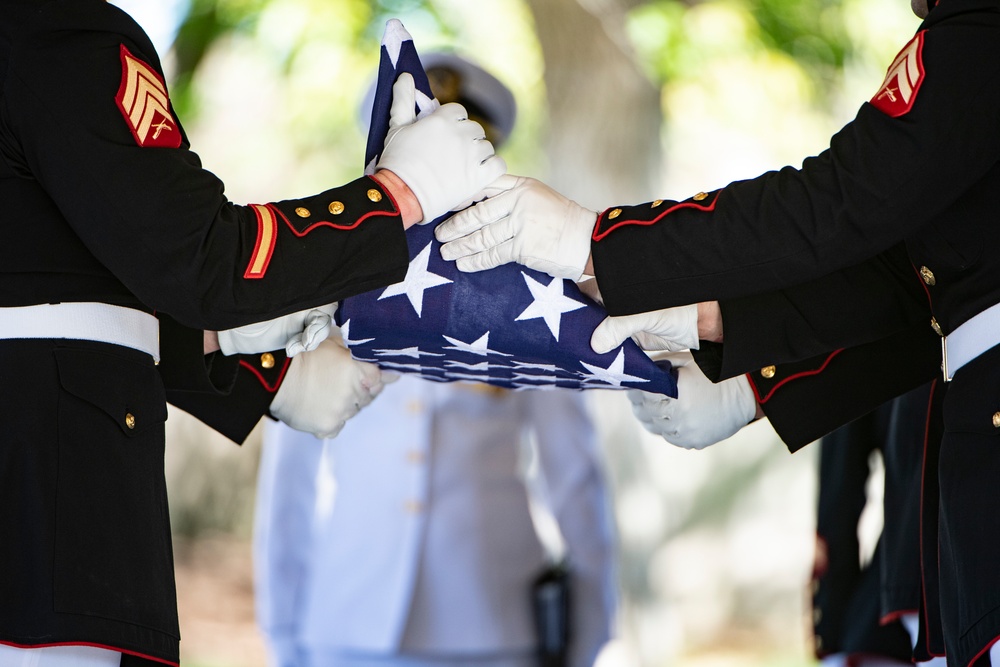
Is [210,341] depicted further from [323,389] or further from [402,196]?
[402,196]

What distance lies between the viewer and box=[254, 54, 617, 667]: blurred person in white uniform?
275 cm

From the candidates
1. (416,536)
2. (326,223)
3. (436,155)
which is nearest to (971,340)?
(436,155)

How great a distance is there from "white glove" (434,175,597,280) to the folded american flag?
3cm

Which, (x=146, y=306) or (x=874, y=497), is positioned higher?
(x=874, y=497)

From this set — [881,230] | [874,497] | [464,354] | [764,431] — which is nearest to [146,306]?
[464,354]

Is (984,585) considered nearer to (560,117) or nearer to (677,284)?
(677,284)

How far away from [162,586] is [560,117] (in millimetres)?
3737

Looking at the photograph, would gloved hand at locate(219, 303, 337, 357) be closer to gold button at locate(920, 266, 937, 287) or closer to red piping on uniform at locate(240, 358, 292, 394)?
red piping on uniform at locate(240, 358, 292, 394)

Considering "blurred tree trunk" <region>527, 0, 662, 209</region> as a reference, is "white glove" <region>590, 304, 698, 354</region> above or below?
below

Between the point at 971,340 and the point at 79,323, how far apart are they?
1181mm

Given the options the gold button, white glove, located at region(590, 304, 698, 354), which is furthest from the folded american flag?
the gold button

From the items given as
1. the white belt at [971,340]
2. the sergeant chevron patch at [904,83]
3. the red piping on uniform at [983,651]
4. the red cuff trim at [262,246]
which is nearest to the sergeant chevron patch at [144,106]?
the red cuff trim at [262,246]

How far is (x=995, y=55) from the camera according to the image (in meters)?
1.48

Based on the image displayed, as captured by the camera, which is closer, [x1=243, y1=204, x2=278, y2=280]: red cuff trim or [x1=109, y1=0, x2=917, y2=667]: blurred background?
[x1=243, y1=204, x2=278, y2=280]: red cuff trim
